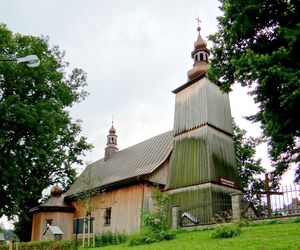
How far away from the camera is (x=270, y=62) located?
955 cm

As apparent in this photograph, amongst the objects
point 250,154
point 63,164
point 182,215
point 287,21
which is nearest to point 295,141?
point 287,21

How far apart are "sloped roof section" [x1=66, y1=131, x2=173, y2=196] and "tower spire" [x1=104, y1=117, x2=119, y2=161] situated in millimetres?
1435

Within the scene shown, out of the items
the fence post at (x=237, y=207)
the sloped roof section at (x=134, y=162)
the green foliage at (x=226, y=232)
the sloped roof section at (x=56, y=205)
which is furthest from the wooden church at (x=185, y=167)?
the green foliage at (x=226, y=232)

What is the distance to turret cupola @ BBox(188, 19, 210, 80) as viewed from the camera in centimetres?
2433

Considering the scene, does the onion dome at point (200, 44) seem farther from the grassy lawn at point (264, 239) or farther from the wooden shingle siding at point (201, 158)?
the grassy lawn at point (264, 239)

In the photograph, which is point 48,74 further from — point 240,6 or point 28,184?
point 240,6

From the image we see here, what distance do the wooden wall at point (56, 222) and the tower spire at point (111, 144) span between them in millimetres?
6903

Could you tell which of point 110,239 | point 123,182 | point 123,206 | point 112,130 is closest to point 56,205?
point 123,206

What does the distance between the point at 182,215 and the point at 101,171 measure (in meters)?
12.6

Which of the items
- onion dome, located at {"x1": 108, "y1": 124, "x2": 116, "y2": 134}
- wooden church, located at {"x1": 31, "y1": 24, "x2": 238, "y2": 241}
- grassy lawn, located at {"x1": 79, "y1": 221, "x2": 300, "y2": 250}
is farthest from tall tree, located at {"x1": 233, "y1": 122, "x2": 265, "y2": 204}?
grassy lawn, located at {"x1": 79, "y1": 221, "x2": 300, "y2": 250}

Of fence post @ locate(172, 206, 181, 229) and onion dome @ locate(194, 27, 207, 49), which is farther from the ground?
onion dome @ locate(194, 27, 207, 49)

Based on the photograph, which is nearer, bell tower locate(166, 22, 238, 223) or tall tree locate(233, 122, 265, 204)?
bell tower locate(166, 22, 238, 223)

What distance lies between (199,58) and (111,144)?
14.1 meters

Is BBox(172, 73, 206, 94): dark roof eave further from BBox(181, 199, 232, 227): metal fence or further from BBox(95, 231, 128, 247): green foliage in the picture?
BBox(95, 231, 128, 247): green foliage
